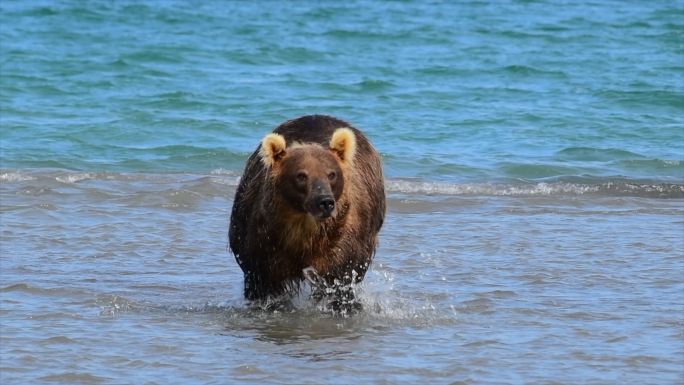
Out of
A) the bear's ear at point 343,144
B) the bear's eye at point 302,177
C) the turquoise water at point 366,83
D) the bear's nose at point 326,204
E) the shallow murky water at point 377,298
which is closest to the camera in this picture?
the shallow murky water at point 377,298

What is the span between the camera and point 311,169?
7051 mm

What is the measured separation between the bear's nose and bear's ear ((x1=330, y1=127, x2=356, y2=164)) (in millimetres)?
526

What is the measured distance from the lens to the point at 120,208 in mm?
11359

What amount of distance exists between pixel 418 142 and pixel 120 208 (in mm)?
5472

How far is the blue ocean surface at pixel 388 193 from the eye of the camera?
6844 millimetres

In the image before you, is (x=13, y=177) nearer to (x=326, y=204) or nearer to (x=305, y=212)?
(x=305, y=212)

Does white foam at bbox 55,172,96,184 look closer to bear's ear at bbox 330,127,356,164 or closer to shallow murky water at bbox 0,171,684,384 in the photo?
shallow murky water at bbox 0,171,684,384

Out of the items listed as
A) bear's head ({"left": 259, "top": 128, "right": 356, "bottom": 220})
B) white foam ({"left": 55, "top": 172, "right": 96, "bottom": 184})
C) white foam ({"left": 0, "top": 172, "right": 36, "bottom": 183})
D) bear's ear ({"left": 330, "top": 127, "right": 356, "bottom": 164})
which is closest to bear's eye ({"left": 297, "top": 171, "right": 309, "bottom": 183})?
bear's head ({"left": 259, "top": 128, "right": 356, "bottom": 220})

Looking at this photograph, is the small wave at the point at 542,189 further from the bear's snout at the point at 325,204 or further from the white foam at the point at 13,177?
the bear's snout at the point at 325,204

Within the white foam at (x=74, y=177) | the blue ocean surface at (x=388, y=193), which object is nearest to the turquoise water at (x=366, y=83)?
the blue ocean surface at (x=388, y=193)

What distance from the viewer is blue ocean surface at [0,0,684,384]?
684 centimetres

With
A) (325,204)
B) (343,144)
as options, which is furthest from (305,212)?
(343,144)

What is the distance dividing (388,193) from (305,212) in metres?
5.36

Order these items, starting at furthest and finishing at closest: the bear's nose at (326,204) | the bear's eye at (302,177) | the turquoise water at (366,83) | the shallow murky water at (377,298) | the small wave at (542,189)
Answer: the turquoise water at (366,83), the small wave at (542,189), the bear's eye at (302,177), the bear's nose at (326,204), the shallow murky water at (377,298)
